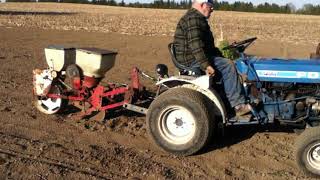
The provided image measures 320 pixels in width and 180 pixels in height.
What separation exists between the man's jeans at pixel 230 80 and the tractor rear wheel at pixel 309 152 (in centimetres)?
88

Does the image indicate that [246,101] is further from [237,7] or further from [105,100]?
[237,7]

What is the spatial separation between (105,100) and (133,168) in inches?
75.7

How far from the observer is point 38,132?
7.04 metres

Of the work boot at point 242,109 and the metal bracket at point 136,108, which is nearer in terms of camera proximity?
the work boot at point 242,109

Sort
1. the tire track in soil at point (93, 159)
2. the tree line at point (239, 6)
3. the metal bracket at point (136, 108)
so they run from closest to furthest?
1. the tire track in soil at point (93, 159)
2. the metal bracket at point (136, 108)
3. the tree line at point (239, 6)

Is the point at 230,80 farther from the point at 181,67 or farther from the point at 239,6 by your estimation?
the point at 239,6

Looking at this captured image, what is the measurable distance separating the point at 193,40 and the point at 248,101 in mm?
942

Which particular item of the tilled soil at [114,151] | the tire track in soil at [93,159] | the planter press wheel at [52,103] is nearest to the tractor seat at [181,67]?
the tilled soil at [114,151]

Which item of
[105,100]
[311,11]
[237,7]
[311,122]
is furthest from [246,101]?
[237,7]

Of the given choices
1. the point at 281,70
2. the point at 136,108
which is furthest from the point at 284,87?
the point at 136,108

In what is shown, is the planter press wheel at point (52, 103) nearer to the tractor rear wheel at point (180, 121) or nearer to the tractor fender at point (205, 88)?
the tractor rear wheel at point (180, 121)

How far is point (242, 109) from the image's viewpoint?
643cm

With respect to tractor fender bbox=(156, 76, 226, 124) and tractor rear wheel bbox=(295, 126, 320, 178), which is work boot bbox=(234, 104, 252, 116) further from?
tractor rear wheel bbox=(295, 126, 320, 178)

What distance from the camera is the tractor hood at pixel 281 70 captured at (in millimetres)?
→ 6184
